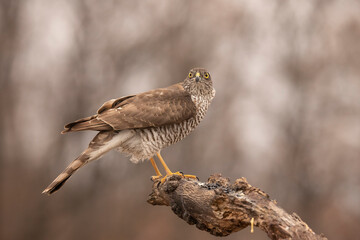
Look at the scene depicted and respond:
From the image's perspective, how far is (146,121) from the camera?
4.09 meters

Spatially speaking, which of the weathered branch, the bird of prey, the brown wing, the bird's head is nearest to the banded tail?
the bird of prey

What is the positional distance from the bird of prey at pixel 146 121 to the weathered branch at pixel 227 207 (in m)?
0.48

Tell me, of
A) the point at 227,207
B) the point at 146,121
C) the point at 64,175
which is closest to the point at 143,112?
the point at 146,121

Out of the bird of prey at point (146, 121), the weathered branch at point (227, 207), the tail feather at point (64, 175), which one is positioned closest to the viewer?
the weathered branch at point (227, 207)

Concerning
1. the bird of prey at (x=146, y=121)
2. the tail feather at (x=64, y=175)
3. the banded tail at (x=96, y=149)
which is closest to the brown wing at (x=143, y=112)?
the bird of prey at (x=146, y=121)

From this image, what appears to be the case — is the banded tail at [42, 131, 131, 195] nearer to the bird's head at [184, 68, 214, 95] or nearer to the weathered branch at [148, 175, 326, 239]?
the weathered branch at [148, 175, 326, 239]

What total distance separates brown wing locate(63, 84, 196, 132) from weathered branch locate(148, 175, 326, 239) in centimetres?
63

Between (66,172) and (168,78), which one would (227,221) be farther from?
(168,78)

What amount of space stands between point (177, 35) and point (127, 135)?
156 inches

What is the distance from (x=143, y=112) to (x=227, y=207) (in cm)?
135

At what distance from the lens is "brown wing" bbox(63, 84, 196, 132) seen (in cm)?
402

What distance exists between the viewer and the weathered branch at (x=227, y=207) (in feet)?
9.37

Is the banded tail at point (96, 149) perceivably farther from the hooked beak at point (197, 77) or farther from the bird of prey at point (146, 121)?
the hooked beak at point (197, 77)

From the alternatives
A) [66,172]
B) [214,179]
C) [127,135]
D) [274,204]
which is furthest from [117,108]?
[274,204]
